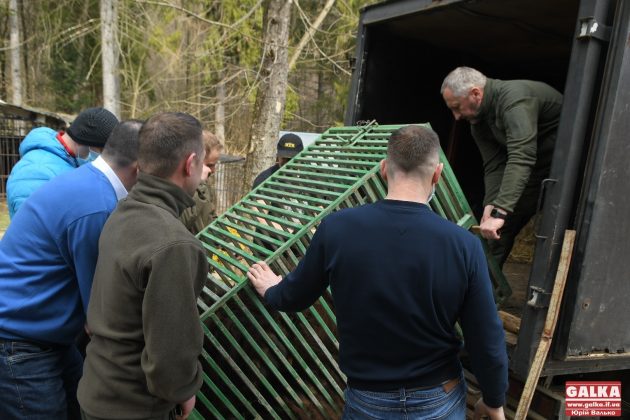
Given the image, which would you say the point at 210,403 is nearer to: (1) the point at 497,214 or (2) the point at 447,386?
(2) the point at 447,386

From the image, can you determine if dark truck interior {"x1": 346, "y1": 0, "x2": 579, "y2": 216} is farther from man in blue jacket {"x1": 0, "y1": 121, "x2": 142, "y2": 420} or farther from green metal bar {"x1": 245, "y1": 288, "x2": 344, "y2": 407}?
man in blue jacket {"x1": 0, "y1": 121, "x2": 142, "y2": 420}

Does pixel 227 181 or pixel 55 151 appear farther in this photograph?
pixel 227 181

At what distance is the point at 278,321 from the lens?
2529 millimetres

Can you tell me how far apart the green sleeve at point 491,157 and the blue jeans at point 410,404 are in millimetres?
1788

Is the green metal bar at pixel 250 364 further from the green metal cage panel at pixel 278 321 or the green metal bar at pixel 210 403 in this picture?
the green metal bar at pixel 210 403

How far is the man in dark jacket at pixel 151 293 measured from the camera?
155cm

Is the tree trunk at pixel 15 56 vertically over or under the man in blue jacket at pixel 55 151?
over

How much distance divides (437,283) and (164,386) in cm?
93

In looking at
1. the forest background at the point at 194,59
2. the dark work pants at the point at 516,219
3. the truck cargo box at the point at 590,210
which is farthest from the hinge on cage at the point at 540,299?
the forest background at the point at 194,59

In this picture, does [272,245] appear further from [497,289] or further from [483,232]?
Answer: [497,289]

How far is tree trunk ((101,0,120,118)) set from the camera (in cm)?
1225

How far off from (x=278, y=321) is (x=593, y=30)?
1953 mm

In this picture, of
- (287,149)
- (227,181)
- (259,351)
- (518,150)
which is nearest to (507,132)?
(518,150)

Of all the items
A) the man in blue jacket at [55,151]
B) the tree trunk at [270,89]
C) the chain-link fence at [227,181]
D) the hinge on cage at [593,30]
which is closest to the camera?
the hinge on cage at [593,30]
